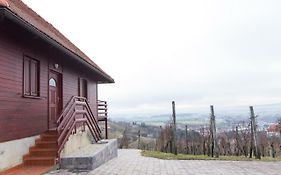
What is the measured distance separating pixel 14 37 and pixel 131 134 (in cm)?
3142

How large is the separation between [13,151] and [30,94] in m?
2.11

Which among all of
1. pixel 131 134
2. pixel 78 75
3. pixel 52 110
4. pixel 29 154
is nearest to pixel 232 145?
pixel 131 134

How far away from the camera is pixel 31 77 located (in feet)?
34.5

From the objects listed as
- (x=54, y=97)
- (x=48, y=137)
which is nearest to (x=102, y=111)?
(x=54, y=97)

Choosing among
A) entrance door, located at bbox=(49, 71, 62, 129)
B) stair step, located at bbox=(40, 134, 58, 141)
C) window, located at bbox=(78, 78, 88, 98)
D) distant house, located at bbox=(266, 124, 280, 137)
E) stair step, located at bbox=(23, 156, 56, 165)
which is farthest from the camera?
distant house, located at bbox=(266, 124, 280, 137)

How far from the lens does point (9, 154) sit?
335 inches

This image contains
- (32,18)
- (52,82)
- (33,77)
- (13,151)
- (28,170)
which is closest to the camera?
(28,170)

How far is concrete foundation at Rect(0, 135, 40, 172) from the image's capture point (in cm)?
816

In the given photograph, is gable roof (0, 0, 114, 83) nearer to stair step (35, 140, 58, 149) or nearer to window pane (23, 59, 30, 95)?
window pane (23, 59, 30, 95)

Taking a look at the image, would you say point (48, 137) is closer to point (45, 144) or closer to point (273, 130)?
point (45, 144)

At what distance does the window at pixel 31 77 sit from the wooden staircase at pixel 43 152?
147 cm

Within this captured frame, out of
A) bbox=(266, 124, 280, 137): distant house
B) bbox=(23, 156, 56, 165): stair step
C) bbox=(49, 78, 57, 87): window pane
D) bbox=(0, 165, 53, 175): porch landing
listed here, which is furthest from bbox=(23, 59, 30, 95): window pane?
bbox=(266, 124, 280, 137): distant house

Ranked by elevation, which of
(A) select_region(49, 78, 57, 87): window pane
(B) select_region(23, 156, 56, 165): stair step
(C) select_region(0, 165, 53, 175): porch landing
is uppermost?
(A) select_region(49, 78, 57, 87): window pane

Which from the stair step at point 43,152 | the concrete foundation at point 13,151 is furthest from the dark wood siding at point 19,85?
the stair step at point 43,152
